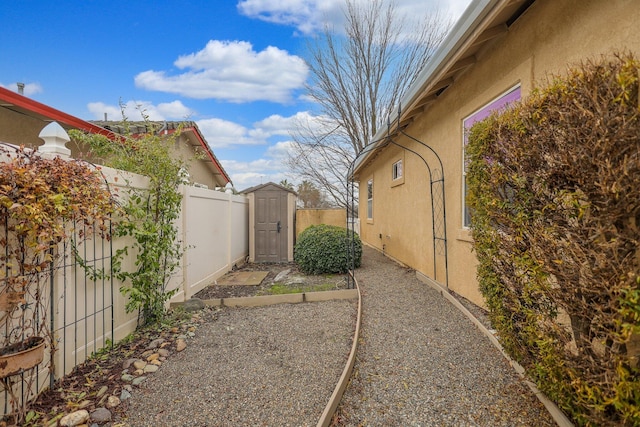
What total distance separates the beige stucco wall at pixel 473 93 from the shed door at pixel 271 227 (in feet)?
10.7

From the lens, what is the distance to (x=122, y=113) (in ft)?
14.7

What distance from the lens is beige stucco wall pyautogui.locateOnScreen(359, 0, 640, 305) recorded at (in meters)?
2.49

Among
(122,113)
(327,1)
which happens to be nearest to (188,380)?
(122,113)

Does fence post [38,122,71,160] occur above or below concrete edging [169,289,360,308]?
above

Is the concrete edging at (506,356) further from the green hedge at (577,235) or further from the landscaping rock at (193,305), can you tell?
the landscaping rock at (193,305)

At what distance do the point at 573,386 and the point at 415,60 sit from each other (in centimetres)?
1527

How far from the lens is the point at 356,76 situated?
49.9 feet

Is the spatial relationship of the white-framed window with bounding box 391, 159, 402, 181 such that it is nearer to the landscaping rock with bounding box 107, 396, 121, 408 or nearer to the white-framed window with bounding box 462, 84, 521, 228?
the white-framed window with bounding box 462, 84, 521, 228

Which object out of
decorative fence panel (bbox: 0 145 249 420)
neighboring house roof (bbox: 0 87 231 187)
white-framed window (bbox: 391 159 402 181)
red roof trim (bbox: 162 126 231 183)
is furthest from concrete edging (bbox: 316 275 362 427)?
red roof trim (bbox: 162 126 231 183)

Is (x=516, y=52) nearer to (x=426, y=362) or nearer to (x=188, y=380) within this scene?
(x=426, y=362)

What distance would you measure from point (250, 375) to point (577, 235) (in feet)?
9.25

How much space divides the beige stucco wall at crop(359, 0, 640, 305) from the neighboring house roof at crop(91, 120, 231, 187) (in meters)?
4.21

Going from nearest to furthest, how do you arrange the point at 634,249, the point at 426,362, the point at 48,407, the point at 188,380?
the point at 634,249, the point at 48,407, the point at 188,380, the point at 426,362

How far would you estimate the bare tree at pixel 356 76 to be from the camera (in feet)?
45.3
